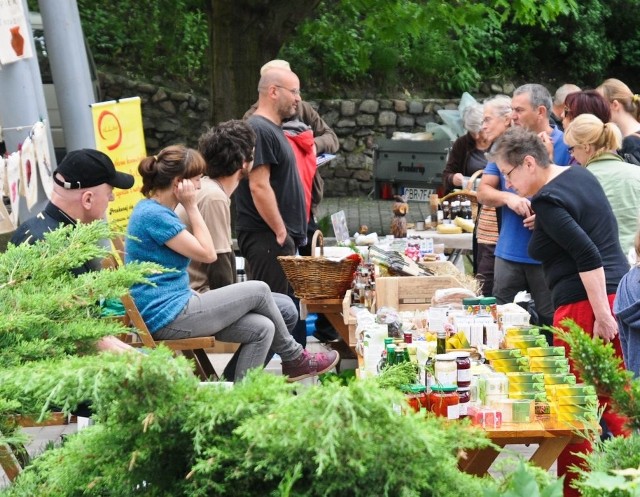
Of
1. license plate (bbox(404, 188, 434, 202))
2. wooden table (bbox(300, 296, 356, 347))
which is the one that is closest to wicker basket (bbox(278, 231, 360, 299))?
wooden table (bbox(300, 296, 356, 347))

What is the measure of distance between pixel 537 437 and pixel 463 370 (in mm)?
342

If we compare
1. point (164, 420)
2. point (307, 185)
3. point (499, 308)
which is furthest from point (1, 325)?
point (307, 185)

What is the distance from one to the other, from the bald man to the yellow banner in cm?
107

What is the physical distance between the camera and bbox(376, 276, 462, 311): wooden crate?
5.60 meters

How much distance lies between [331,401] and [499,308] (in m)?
3.54

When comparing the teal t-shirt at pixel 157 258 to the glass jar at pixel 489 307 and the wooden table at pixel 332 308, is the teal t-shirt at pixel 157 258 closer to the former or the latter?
the wooden table at pixel 332 308

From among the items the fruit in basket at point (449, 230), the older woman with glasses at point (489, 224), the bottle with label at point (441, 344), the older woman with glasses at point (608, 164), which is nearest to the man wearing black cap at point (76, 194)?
the bottle with label at point (441, 344)

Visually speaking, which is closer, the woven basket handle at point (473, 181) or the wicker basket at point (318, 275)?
the wicker basket at point (318, 275)

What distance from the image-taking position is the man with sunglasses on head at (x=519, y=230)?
6.02m

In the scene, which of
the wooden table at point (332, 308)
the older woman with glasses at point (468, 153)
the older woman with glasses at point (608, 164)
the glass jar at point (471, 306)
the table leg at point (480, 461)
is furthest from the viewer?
the older woman with glasses at point (468, 153)

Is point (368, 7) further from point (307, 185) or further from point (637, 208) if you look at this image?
point (637, 208)

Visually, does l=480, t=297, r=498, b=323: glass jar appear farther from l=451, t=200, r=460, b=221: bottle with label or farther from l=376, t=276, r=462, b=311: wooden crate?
l=451, t=200, r=460, b=221: bottle with label

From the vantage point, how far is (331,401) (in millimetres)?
1526

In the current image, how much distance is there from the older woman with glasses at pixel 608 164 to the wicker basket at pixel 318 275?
1.45 meters
